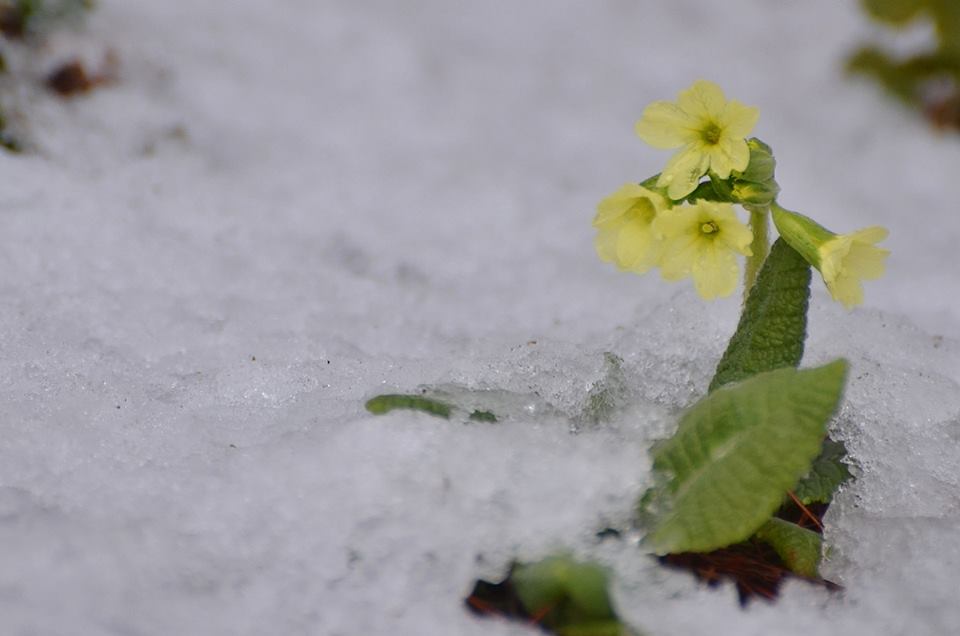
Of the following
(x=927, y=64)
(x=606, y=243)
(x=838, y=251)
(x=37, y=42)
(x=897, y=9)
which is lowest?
(x=37, y=42)

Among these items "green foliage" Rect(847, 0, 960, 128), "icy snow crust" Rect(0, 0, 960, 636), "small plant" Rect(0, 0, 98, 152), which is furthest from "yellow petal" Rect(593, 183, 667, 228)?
"green foliage" Rect(847, 0, 960, 128)

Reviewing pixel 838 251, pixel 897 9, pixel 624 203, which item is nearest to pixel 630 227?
pixel 624 203

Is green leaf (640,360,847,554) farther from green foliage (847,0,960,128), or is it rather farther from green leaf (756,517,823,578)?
green foliage (847,0,960,128)

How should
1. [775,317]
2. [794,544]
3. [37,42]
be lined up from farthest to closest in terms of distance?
1. [37,42]
2. [775,317]
3. [794,544]

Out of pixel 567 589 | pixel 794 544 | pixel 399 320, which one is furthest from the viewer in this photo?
pixel 399 320

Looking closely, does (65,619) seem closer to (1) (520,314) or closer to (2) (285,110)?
(1) (520,314)

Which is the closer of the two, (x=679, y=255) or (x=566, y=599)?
(x=566, y=599)

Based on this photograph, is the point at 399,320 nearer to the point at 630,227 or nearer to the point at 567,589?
the point at 630,227
